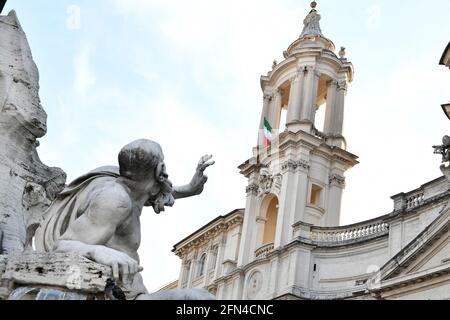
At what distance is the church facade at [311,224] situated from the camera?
25281 millimetres

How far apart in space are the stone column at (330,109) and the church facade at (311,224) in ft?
0.18

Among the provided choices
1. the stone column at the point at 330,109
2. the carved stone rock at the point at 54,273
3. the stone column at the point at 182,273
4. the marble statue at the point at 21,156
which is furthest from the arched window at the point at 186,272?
the carved stone rock at the point at 54,273

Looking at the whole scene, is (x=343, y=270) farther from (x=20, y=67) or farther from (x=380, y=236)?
(x=20, y=67)

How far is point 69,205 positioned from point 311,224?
28933 mm

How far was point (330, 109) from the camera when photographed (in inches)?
1497

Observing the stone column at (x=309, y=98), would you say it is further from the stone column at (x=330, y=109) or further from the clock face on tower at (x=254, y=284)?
the clock face on tower at (x=254, y=284)

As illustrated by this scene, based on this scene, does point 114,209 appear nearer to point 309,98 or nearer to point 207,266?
point 309,98

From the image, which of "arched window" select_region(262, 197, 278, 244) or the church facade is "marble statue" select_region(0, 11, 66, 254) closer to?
the church facade

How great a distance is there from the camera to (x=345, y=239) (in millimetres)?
30562

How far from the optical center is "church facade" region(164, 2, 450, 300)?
2528 centimetres

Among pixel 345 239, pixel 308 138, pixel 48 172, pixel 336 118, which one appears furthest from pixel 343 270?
pixel 48 172

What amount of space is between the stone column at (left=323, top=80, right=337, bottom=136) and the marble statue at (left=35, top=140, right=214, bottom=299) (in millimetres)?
34082

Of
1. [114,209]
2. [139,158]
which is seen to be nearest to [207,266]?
[139,158]

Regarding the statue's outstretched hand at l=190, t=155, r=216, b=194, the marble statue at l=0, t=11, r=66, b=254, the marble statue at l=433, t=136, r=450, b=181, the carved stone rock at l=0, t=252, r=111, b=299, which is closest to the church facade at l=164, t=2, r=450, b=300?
the marble statue at l=433, t=136, r=450, b=181
